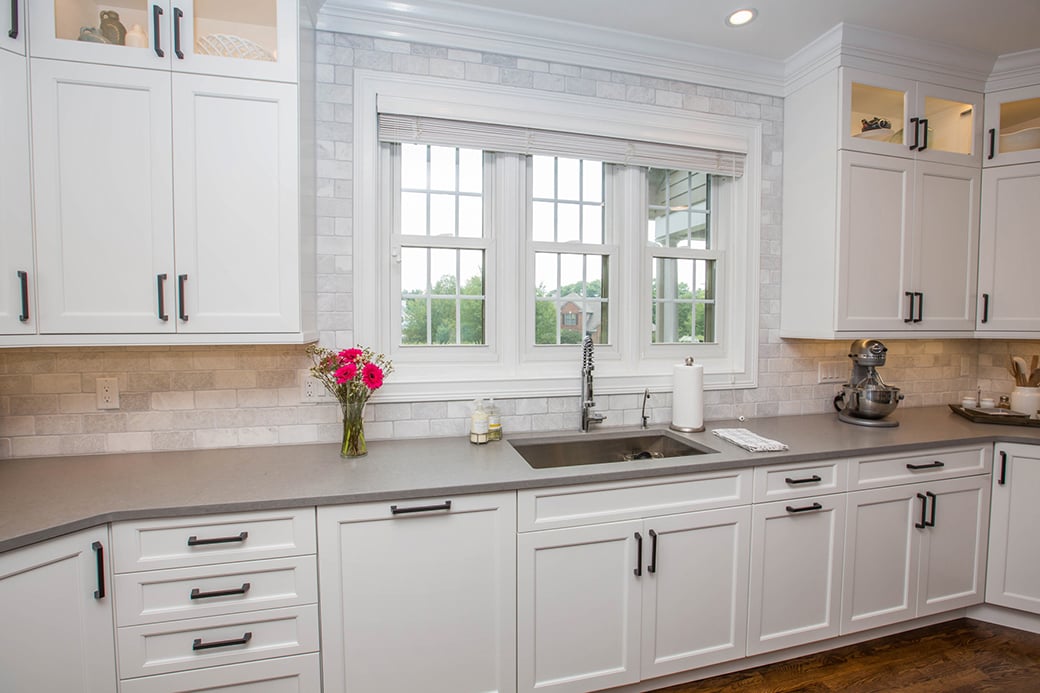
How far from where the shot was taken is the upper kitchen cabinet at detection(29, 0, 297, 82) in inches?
56.9

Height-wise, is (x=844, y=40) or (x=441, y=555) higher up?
(x=844, y=40)

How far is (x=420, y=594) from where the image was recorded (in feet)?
4.96

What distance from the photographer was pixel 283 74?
1.61 m

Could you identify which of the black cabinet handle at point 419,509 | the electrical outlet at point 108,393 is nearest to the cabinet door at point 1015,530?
the black cabinet handle at point 419,509

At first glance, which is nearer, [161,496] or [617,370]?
[161,496]

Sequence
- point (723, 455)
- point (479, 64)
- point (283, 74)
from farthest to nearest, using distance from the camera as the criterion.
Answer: point (479, 64)
point (723, 455)
point (283, 74)

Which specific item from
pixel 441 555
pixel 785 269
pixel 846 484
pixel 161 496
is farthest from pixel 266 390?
pixel 785 269

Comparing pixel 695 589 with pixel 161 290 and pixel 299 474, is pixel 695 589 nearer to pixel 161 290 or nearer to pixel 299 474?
pixel 299 474

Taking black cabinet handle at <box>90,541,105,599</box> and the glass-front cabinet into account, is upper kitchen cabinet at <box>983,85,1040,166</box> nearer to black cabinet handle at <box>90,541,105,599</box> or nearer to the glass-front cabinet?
the glass-front cabinet

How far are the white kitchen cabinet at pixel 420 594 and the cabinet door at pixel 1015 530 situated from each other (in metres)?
2.30

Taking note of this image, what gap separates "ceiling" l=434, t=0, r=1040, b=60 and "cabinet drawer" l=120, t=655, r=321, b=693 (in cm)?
251

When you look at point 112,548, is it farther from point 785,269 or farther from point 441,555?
point 785,269

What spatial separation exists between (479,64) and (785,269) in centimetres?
187

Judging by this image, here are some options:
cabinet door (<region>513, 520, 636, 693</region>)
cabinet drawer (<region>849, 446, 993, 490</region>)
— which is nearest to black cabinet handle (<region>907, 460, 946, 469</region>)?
cabinet drawer (<region>849, 446, 993, 490</region>)
